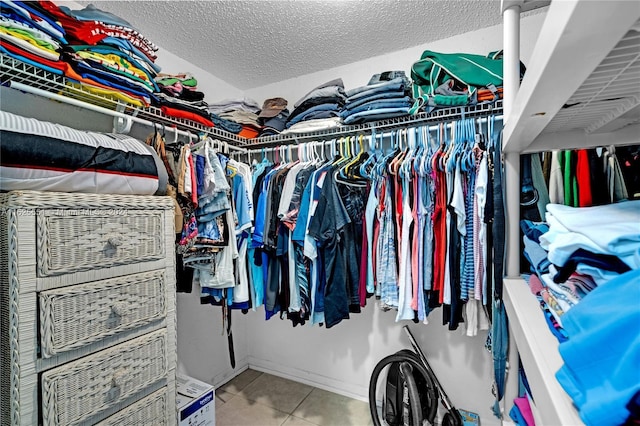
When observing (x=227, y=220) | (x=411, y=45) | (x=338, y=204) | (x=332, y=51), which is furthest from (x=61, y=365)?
(x=411, y=45)

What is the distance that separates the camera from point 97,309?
0.90 m

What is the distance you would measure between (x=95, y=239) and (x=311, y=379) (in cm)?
181

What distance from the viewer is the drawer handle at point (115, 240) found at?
95 cm

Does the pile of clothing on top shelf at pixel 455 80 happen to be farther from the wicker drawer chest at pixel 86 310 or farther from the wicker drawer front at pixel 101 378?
the wicker drawer front at pixel 101 378

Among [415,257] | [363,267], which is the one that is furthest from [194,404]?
[415,257]

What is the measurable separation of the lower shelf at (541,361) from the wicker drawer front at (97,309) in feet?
3.56

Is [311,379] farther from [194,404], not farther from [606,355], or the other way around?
[606,355]

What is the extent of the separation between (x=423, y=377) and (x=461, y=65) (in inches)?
65.4

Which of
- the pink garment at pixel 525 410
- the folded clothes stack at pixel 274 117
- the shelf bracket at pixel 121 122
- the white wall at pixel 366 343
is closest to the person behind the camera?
the pink garment at pixel 525 410

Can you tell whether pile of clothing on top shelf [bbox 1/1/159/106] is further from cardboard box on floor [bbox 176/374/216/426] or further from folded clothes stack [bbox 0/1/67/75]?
cardboard box on floor [bbox 176/374/216/426]

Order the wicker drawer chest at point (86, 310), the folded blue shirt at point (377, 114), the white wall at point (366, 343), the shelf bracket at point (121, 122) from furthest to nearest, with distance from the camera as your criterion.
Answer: the white wall at point (366, 343) < the folded blue shirt at point (377, 114) < the shelf bracket at point (121, 122) < the wicker drawer chest at point (86, 310)

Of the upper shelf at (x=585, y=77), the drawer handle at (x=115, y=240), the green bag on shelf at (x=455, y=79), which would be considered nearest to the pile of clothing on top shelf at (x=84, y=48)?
the drawer handle at (x=115, y=240)

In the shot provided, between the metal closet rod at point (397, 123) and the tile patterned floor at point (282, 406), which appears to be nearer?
the metal closet rod at point (397, 123)

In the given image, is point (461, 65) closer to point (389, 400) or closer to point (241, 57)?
point (241, 57)
